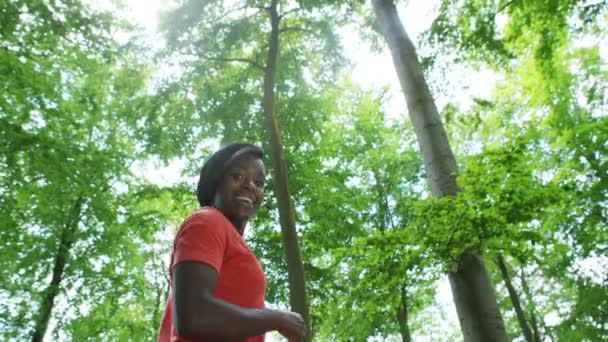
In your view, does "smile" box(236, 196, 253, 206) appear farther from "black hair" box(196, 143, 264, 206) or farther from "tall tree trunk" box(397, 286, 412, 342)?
"tall tree trunk" box(397, 286, 412, 342)

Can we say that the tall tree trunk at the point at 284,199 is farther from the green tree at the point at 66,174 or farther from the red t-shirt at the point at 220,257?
the red t-shirt at the point at 220,257

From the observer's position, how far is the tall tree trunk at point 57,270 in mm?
11897

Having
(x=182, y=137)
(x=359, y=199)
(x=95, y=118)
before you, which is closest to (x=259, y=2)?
(x=182, y=137)

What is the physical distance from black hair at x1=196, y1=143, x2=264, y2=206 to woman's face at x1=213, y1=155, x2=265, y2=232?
0.02m

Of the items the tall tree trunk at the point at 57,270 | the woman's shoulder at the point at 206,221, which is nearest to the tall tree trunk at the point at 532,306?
the tall tree trunk at the point at 57,270

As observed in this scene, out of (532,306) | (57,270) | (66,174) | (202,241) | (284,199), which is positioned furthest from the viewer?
(532,306)

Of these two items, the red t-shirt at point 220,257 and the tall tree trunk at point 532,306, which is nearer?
the red t-shirt at point 220,257

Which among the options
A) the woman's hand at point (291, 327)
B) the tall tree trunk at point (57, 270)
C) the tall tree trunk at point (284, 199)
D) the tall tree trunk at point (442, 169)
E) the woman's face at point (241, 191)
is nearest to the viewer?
the woman's hand at point (291, 327)

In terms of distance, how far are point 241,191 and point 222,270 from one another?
43cm

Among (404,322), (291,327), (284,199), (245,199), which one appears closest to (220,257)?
(291,327)

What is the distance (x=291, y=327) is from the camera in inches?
57.3

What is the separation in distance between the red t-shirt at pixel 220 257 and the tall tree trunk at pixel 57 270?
11.5 metres

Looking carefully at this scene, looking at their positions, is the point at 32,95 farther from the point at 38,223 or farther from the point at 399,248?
the point at 399,248

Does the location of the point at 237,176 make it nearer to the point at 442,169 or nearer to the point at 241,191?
the point at 241,191
